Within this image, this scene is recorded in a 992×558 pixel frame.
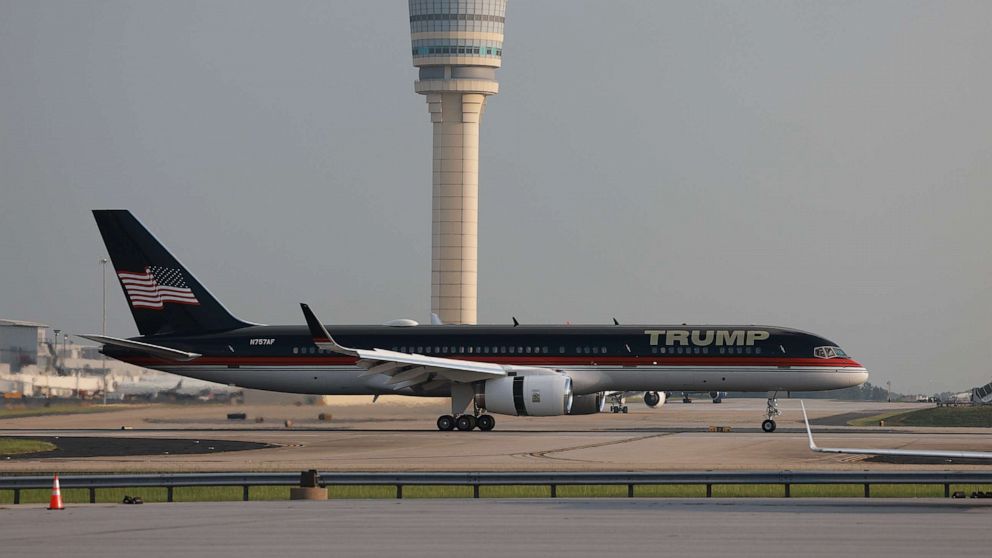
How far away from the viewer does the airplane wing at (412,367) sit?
164ft

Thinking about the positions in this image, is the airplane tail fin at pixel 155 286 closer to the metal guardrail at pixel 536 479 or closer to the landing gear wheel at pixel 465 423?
the landing gear wheel at pixel 465 423

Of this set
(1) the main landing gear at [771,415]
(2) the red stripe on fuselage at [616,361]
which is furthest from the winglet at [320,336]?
(1) the main landing gear at [771,415]

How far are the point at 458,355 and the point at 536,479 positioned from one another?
2591 cm

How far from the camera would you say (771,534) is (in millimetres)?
21266

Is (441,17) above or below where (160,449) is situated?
above

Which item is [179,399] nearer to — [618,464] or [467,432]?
[467,432]

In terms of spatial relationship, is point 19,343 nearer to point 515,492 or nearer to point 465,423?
point 465,423

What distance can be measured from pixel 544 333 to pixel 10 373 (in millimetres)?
31478

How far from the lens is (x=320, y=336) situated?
51094 millimetres

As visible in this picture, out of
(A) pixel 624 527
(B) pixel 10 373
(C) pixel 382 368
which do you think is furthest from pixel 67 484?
(B) pixel 10 373

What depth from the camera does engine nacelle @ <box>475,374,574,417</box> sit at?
50062 mm

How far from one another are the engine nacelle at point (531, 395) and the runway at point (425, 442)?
3.04ft

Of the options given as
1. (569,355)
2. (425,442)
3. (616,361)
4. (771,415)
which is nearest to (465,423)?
(569,355)

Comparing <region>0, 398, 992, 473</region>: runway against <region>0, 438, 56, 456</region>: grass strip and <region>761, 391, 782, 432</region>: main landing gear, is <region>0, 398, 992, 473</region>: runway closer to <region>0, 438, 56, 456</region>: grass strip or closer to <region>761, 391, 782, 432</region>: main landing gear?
<region>761, 391, 782, 432</region>: main landing gear
